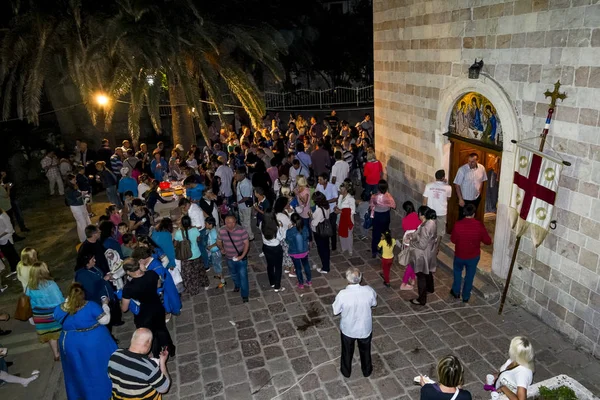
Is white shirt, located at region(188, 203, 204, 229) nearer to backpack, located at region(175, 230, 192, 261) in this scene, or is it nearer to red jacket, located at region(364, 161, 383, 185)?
backpack, located at region(175, 230, 192, 261)

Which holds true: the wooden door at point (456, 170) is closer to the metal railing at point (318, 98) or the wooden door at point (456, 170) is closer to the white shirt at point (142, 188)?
the white shirt at point (142, 188)

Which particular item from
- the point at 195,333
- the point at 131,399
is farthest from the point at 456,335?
the point at 131,399

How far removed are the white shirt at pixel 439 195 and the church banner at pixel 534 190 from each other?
166 centimetres

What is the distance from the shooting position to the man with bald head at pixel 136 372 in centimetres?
453

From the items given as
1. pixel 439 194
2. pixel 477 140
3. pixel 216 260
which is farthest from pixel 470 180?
pixel 216 260

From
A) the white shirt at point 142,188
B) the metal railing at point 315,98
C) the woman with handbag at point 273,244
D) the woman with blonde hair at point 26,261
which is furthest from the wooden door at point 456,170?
the metal railing at point 315,98

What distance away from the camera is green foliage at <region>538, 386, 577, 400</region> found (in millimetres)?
4770

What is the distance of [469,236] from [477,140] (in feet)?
7.26

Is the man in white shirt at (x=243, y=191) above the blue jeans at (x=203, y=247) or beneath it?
above

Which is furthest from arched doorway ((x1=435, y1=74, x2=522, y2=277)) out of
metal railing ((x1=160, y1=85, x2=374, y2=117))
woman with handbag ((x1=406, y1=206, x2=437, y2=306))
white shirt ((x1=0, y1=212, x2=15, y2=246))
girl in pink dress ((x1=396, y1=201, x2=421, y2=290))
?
metal railing ((x1=160, y1=85, x2=374, y2=117))

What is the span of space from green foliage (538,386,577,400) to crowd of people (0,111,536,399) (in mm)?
1629

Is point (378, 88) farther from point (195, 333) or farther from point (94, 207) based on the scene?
point (94, 207)

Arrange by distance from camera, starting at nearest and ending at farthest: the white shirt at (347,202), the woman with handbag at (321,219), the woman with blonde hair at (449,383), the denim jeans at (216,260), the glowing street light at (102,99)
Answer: the woman with blonde hair at (449,383), the woman with handbag at (321,219), the denim jeans at (216,260), the white shirt at (347,202), the glowing street light at (102,99)

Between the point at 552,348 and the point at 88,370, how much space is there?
21.5 ft
